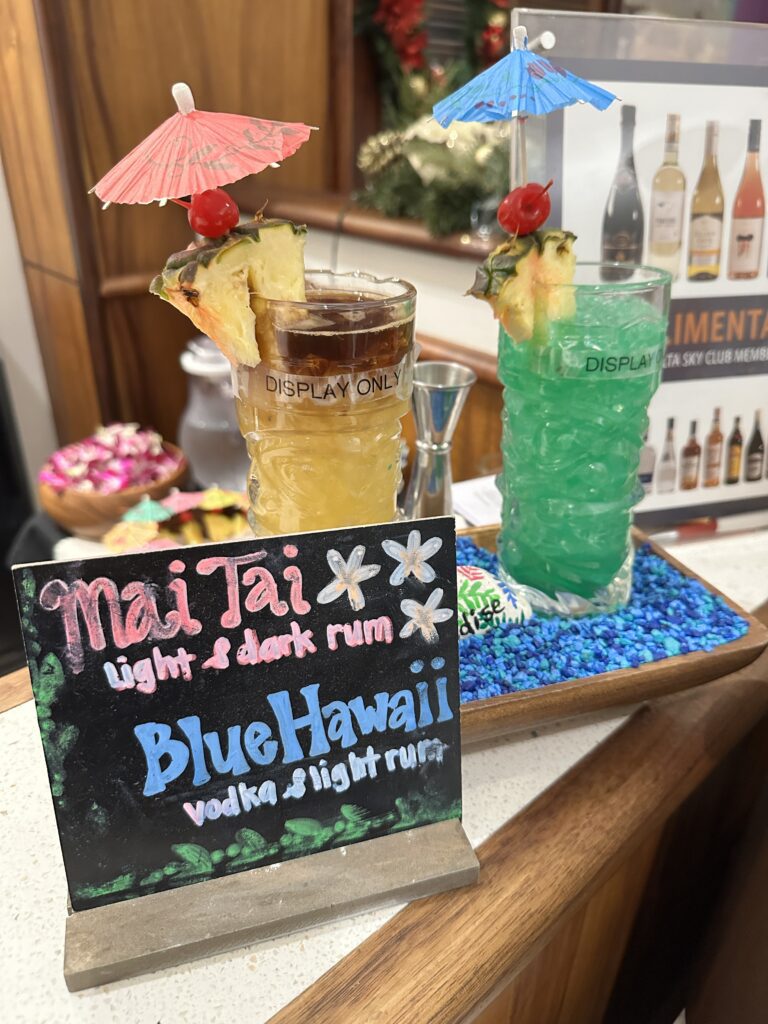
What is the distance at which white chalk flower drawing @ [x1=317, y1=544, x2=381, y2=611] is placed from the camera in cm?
56

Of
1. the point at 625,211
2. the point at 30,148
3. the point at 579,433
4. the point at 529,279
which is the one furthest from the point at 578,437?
the point at 30,148

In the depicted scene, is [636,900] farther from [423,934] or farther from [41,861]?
[41,861]

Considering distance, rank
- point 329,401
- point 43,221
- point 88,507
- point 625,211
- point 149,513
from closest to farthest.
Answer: point 329,401 < point 625,211 < point 149,513 < point 88,507 < point 43,221

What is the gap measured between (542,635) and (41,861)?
49 centimetres

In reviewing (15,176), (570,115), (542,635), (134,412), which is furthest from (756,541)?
(15,176)

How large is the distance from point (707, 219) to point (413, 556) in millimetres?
756

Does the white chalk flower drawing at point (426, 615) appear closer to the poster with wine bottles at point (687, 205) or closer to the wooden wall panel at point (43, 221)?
the poster with wine bottles at point (687, 205)

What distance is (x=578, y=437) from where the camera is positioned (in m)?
0.79

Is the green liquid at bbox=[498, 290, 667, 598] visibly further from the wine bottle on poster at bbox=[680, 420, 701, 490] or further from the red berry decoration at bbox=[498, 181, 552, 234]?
the wine bottle on poster at bbox=[680, 420, 701, 490]

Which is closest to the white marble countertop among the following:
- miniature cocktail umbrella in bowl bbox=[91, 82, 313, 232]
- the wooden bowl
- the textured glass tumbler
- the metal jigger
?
the textured glass tumbler

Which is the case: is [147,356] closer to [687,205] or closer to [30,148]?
[30,148]

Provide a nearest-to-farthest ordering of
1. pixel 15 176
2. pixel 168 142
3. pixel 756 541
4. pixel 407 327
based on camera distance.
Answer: pixel 168 142 < pixel 407 327 < pixel 756 541 < pixel 15 176

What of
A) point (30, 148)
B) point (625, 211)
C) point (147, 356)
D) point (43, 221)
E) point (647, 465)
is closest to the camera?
point (625, 211)

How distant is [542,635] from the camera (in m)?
0.80
